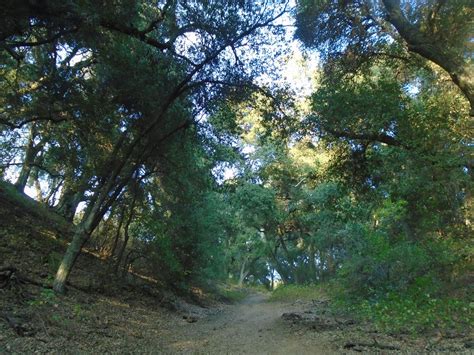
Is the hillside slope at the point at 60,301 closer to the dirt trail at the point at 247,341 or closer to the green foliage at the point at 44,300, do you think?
the green foliage at the point at 44,300

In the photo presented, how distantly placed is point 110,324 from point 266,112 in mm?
7280

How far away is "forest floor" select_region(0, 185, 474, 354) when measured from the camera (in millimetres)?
6230

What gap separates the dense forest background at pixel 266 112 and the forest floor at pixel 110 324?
118 centimetres

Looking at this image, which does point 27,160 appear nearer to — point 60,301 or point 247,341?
point 60,301

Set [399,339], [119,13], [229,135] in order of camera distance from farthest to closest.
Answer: [229,135] → [119,13] → [399,339]

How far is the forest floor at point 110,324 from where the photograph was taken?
6.23m

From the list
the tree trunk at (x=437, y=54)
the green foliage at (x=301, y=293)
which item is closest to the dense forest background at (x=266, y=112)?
the tree trunk at (x=437, y=54)

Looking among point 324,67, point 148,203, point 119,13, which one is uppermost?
point 324,67

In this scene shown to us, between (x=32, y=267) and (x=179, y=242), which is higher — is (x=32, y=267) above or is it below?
below

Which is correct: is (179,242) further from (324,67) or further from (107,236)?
(324,67)

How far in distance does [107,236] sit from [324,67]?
12.5 m

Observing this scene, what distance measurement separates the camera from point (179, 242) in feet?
54.4

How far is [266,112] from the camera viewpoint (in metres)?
11.7

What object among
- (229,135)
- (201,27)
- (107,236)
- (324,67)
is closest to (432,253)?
(324,67)
